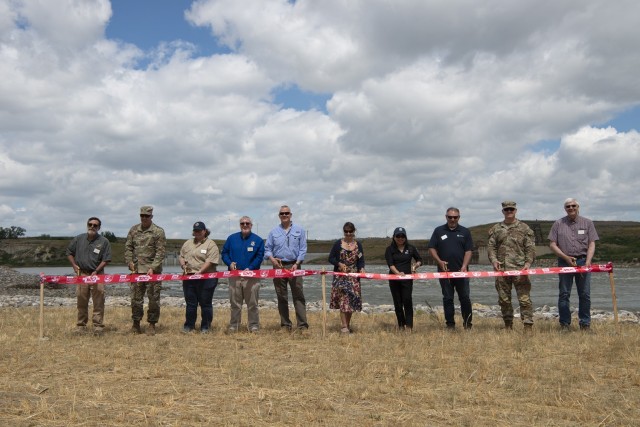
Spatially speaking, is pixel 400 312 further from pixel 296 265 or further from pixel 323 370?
pixel 323 370

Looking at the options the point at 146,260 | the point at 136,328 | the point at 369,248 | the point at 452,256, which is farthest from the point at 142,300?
the point at 369,248

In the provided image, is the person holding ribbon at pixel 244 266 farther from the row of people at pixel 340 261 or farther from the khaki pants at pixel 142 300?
the khaki pants at pixel 142 300

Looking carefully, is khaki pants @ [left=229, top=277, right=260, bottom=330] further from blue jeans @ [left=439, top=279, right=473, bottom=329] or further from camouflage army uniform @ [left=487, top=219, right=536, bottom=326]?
camouflage army uniform @ [left=487, top=219, right=536, bottom=326]

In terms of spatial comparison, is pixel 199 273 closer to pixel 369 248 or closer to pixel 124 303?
pixel 124 303

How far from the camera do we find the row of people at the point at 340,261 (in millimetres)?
8484

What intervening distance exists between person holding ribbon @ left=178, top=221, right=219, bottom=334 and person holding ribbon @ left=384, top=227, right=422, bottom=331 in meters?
2.90

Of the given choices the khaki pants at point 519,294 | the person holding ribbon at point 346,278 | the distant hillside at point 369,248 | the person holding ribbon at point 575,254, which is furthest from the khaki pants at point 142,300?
the distant hillside at point 369,248

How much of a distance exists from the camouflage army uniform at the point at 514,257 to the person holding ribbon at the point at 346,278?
2.10 meters

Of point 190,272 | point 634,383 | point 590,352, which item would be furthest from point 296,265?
point 634,383

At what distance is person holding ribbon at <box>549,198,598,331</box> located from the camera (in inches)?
328

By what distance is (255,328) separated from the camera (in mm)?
8812

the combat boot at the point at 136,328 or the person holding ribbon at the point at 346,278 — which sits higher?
the person holding ribbon at the point at 346,278

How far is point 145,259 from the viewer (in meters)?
8.82

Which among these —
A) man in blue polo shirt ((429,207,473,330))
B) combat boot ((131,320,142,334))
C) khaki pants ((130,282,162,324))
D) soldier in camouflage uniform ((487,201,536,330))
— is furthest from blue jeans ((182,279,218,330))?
soldier in camouflage uniform ((487,201,536,330))
